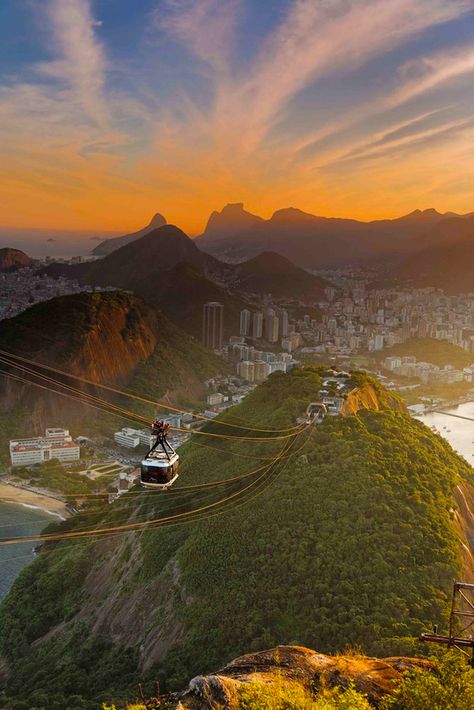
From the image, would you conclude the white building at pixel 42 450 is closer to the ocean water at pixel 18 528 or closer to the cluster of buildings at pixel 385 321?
→ the ocean water at pixel 18 528

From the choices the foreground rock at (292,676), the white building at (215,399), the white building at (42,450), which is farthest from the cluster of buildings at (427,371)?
the foreground rock at (292,676)

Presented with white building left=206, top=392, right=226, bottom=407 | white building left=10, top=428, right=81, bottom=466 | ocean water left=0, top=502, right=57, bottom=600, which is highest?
white building left=206, top=392, right=226, bottom=407

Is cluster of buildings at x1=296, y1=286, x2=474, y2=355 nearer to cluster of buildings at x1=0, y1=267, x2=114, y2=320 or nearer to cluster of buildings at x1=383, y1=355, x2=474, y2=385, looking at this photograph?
cluster of buildings at x1=383, y1=355, x2=474, y2=385

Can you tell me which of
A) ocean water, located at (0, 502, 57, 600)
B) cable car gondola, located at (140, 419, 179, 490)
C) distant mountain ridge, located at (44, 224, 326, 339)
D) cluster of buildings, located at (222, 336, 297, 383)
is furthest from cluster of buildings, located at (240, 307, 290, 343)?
cable car gondola, located at (140, 419, 179, 490)

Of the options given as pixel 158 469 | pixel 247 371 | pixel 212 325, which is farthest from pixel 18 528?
pixel 212 325

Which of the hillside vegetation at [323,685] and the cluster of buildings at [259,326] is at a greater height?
the cluster of buildings at [259,326]

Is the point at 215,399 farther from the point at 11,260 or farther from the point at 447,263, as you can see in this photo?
the point at 447,263
